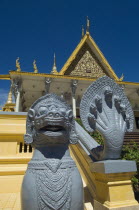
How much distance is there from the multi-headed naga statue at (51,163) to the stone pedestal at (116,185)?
26.3 inches

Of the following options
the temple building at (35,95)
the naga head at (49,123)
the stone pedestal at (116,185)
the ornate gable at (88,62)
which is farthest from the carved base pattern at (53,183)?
the ornate gable at (88,62)

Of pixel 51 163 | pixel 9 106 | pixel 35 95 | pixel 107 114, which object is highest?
pixel 35 95

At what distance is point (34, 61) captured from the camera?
13781mm

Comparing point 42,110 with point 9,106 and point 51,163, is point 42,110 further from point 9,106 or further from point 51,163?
point 9,106

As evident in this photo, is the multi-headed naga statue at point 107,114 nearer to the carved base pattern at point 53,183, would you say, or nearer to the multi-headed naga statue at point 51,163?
the multi-headed naga statue at point 51,163

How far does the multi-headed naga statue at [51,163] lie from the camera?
52.7 inches

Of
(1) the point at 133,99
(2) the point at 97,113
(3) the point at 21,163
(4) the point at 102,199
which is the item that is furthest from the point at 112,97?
(1) the point at 133,99

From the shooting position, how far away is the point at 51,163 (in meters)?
1.44

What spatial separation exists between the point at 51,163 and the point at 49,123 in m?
0.34

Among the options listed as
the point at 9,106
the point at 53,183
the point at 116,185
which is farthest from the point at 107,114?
the point at 9,106

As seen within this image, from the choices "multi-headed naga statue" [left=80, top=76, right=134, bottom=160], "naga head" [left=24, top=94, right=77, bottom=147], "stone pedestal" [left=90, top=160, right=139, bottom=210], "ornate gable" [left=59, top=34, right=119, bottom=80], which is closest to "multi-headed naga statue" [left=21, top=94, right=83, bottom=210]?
"naga head" [left=24, top=94, right=77, bottom=147]

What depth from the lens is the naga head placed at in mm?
1497

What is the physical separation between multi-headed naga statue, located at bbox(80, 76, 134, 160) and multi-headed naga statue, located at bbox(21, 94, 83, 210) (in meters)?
0.55

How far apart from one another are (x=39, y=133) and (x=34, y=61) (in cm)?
1311
